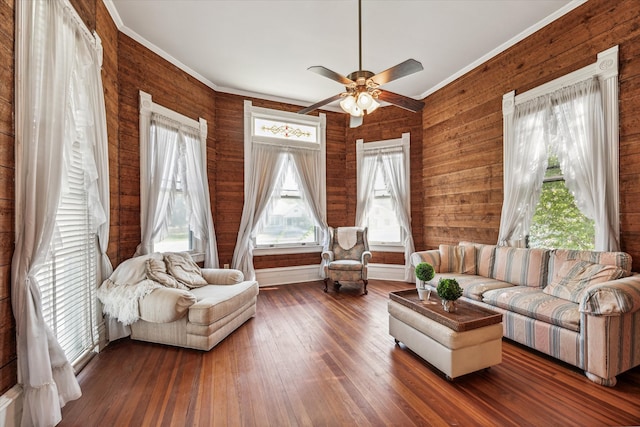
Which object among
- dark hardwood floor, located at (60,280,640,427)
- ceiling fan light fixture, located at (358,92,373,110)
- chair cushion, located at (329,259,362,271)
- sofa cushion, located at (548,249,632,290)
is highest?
ceiling fan light fixture, located at (358,92,373,110)

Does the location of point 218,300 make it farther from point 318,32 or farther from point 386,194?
point 386,194

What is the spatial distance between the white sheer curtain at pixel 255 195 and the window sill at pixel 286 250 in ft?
0.54

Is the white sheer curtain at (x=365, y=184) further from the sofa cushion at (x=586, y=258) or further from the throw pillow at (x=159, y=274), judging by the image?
the throw pillow at (x=159, y=274)

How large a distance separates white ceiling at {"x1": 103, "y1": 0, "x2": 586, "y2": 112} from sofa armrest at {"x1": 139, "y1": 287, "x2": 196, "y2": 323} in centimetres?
296

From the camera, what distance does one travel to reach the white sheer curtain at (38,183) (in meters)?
1.59

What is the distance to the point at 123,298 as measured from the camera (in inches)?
103

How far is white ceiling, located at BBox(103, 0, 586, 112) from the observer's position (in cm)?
294

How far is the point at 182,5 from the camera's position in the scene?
9.54ft

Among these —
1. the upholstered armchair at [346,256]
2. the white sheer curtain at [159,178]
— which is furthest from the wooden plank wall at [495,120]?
the white sheer curtain at [159,178]

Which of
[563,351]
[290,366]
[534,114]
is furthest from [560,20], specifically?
[290,366]

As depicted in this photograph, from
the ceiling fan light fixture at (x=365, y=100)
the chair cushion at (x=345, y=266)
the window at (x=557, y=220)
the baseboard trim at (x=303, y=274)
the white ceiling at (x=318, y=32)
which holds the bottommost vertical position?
the baseboard trim at (x=303, y=274)

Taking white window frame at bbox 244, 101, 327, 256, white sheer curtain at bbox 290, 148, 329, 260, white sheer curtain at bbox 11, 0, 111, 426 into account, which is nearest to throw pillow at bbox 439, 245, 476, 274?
white sheer curtain at bbox 290, 148, 329, 260

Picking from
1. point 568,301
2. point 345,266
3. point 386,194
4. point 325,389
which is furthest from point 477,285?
point 386,194

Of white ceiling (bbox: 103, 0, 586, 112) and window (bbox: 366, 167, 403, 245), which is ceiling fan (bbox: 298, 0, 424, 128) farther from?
window (bbox: 366, 167, 403, 245)
